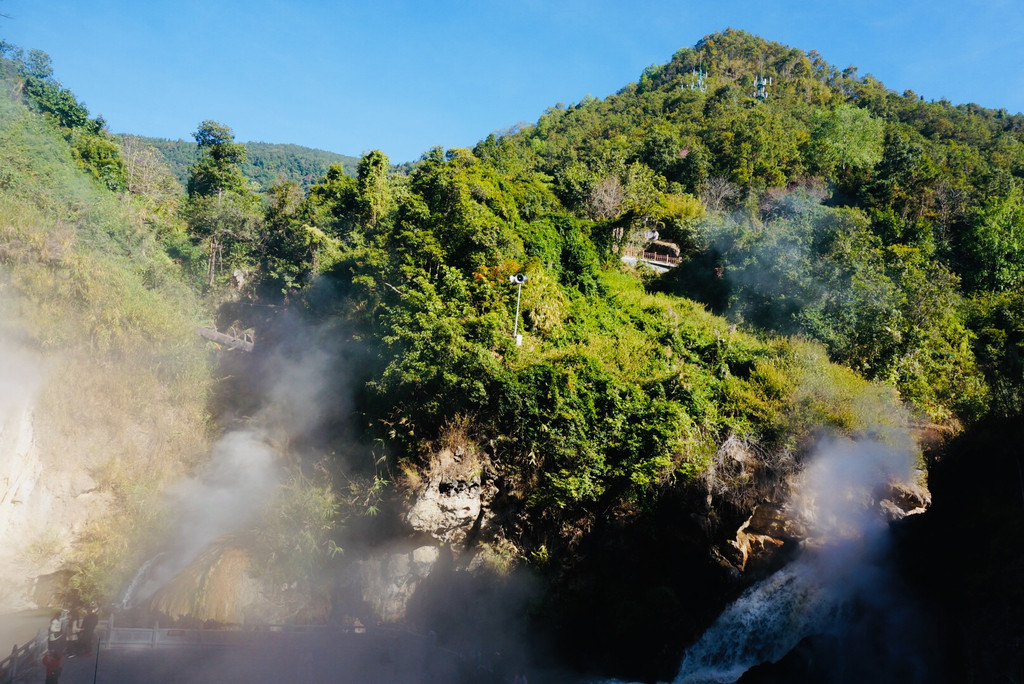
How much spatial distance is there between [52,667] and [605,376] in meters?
13.5

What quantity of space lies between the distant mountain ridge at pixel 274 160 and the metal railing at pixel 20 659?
286 feet

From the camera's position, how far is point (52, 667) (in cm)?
1143

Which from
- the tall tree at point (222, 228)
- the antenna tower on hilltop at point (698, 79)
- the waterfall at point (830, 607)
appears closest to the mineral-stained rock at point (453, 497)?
the waterfall at point (830, 607)

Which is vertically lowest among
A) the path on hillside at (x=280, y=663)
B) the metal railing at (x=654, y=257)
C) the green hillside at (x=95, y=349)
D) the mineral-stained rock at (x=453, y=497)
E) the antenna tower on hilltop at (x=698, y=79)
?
the path on hillside at (x=280, y=663)

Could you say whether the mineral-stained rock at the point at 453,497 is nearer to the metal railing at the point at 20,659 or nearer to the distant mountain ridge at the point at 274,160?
the metal railing at the point at 20,659

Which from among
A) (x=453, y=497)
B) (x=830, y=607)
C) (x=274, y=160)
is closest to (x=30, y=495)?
(x=453, y=497)

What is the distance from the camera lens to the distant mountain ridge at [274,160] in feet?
332

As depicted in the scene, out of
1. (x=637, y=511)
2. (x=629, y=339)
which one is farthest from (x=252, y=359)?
(x=637, y=511)

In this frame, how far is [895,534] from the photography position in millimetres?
12609

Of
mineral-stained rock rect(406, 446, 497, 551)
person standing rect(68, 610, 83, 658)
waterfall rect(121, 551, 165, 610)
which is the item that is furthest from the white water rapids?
waterfall rect(121, 551, 165, 610)

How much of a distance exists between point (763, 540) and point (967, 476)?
4.27 m

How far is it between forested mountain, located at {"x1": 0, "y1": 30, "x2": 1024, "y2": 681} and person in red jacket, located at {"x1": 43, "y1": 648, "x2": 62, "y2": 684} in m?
4.54

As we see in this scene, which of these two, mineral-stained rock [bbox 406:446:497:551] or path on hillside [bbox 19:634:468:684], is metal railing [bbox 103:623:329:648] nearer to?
path on hillside [bbox 19:634:468:684]

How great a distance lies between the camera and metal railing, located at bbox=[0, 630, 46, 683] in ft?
38.2
